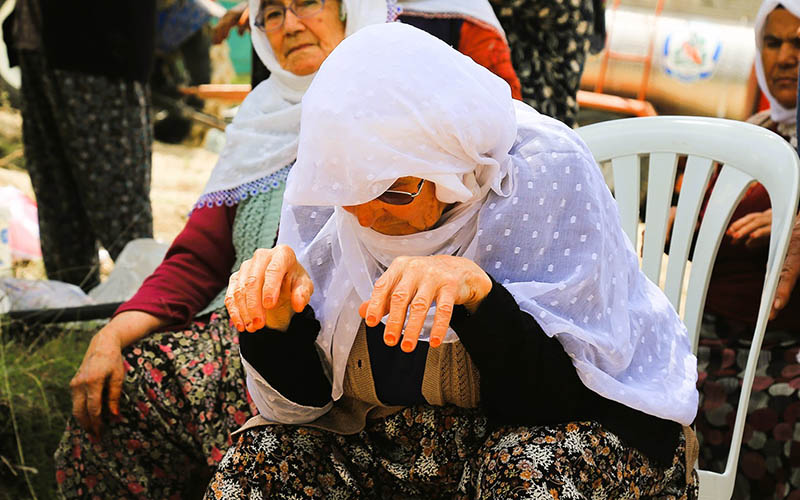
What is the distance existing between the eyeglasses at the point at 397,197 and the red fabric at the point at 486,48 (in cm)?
109

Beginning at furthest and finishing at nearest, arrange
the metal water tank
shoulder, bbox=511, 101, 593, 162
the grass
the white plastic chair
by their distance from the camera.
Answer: the metal water tank, the grass, the white plastic chair, shoulder, bbox=511, 101, 593, 162

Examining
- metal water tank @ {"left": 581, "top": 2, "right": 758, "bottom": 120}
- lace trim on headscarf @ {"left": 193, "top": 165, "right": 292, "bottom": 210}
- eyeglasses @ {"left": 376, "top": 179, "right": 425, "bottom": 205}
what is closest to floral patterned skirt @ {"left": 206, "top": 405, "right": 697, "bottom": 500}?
eyeglasses @ {"left": 376, "top": 179, "right": 425, "bottom": 205}

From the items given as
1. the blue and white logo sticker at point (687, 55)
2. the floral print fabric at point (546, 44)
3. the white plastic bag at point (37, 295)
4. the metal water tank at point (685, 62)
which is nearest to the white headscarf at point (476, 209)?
the white plastic bag at point (37, 295)

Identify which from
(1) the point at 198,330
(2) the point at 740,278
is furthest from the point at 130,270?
(2) the point at 740,278

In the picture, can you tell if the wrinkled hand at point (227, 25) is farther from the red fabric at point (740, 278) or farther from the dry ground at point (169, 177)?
the dry ground at point (169, 177)

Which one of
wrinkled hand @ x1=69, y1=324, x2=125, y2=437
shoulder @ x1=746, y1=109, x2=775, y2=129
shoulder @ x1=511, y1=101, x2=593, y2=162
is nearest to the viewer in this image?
shoulder @ x1=511, y1=101, x2=593, y2=162

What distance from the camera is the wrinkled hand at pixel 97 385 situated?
1.88 meters

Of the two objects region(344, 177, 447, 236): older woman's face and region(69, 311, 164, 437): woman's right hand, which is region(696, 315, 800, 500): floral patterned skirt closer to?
region(344, 177, 447, 236): older woman's face

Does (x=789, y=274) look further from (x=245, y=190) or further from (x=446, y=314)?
(x=245, y=190)

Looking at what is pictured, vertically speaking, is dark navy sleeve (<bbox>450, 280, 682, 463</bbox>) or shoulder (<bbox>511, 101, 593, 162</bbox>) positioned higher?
shoulder (<bbox>511, 101, 593, 162</bbox>)

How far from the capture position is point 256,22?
2.21 m

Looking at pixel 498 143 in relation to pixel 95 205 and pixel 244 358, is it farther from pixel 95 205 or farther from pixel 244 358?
pixel 95 205

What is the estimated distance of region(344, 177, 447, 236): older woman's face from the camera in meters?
1.40

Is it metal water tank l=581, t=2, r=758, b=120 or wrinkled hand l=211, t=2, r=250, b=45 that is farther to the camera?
metal water tank l=581, t=2, r=758, b=120
